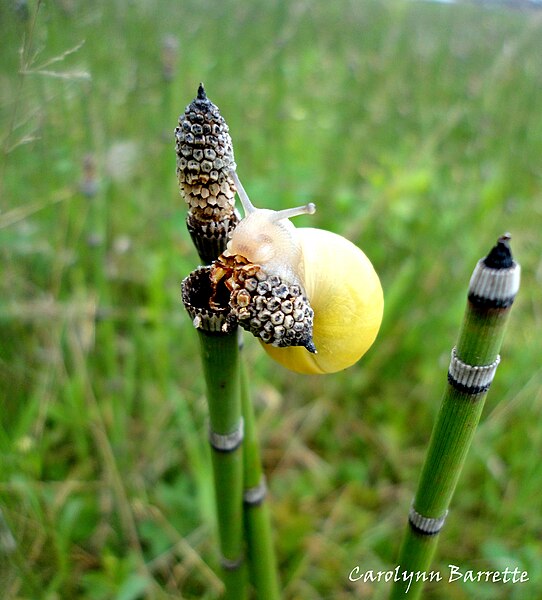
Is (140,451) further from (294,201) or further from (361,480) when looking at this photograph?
(294,201)

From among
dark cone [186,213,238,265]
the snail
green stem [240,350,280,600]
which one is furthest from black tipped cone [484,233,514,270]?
green stem [240,350,280,600]

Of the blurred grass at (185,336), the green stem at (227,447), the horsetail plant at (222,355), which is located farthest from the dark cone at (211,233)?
the blurred grass at (185,336)

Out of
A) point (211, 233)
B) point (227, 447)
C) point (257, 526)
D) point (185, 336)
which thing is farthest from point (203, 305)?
point (185, 336)

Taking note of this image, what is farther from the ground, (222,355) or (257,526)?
(222,355)

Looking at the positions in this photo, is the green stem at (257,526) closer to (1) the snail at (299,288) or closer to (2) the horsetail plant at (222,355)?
(2) the horsetail plant at (222,355)

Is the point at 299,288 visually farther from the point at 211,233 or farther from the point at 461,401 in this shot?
the point at 461,401

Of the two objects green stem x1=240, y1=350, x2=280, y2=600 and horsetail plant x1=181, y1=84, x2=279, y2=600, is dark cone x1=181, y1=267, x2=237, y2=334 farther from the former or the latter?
green stem x1=240, y1=350, x2=280, y2=600

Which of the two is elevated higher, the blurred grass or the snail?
the blurred grass
